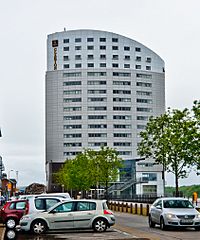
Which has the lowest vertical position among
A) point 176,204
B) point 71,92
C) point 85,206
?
point 85,206

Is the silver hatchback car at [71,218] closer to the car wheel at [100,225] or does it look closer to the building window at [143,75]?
the car wheel at [100,225]

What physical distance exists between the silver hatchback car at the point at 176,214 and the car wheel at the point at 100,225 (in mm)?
2976

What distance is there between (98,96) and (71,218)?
134m

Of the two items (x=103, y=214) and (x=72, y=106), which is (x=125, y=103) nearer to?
(x=72, y=106)

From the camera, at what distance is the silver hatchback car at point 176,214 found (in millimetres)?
27172

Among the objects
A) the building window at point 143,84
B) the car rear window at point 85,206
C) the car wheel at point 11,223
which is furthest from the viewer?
the building window at point 143,84

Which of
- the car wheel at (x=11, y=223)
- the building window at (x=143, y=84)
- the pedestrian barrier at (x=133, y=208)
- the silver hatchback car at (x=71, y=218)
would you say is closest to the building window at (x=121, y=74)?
the building window at (x=143, y=84)

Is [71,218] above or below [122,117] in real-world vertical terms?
below

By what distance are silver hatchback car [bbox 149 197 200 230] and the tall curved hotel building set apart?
408 feet

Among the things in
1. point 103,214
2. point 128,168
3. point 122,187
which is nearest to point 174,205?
point 103,214

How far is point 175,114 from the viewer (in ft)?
155

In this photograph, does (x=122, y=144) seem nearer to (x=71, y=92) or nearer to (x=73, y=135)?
(x=73, y=135)

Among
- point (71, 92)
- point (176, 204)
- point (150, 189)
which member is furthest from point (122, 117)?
point (176, 204)

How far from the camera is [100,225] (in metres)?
26.4
